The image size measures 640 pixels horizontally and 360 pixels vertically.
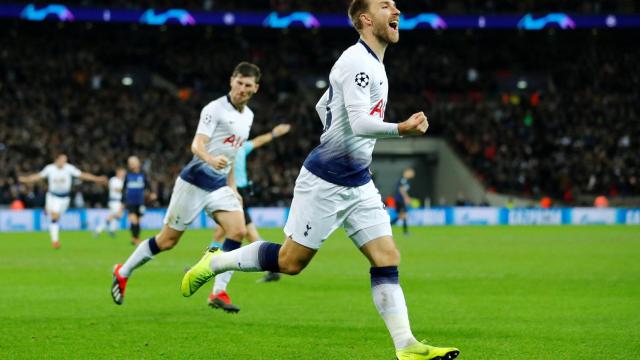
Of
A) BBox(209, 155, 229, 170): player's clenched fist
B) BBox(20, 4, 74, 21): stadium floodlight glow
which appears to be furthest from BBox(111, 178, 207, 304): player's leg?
BBox(20, 4, 74, 21): stadium floodlight glow

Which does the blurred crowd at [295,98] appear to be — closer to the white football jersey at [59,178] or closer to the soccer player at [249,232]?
the white football jersey at [59,178]

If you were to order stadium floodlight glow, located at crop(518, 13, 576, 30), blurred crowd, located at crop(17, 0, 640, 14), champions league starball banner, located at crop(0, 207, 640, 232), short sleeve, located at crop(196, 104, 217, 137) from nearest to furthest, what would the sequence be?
1. short sleeve, located at crop(196, 104, 217, 137)
2. champions league starball banner, located at crop(0, 207, 640, 232)
3. stadium floodlight glow, located at crop(518, 13, 576, 30)
4. blurred crowd, located at crop(17, 0, 640, 14)

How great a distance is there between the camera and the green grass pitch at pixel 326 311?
331 inches

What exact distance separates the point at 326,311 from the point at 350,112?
4.82 m

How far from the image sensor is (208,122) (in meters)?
11.3

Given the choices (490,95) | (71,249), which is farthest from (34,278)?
(490,95)

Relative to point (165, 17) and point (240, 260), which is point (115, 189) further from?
point (240, 260)

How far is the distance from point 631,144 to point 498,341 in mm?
40364

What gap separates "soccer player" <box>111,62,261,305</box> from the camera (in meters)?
11.1

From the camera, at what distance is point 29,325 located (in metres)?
9.84

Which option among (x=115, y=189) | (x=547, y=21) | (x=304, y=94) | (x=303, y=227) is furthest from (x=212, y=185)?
(x=547, y=21)

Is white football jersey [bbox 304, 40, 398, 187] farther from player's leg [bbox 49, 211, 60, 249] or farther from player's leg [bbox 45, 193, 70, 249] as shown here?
player's leg [bbox 45, 193, 70, 249]

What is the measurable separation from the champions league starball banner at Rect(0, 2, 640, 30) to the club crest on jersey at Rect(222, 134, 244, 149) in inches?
1481

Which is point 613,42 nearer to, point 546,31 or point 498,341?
point 546,31
